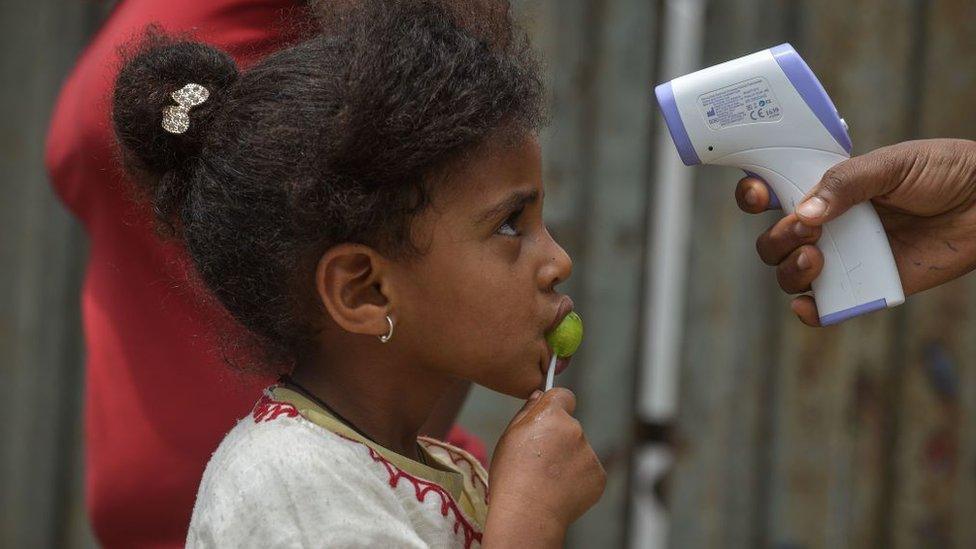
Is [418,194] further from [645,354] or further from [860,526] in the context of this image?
[860,526]

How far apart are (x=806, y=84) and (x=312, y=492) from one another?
32.5 inches

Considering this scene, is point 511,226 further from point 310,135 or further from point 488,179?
point 310,135

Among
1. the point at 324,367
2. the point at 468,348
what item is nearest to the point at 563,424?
the point at 468,348

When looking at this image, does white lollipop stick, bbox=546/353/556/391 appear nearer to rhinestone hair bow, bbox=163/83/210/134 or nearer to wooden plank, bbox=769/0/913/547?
rhinestone hair bow, bbox=163/83/210/134

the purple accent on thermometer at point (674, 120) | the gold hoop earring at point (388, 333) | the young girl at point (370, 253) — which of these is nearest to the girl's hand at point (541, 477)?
the young girl at point (370, 253)

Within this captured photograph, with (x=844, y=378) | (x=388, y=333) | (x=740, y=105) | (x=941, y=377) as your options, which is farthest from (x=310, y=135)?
(x=941, y=377)

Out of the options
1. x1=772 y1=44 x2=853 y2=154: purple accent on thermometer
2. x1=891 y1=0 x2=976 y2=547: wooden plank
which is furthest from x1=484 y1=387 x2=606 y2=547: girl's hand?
x1=891 y1=0 x2=976 y2=547: wooden plank

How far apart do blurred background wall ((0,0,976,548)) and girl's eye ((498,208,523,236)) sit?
155cm

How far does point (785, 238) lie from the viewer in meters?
1.77

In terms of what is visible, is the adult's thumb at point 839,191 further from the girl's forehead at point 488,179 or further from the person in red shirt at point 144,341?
the person in red shirt at point 144,341

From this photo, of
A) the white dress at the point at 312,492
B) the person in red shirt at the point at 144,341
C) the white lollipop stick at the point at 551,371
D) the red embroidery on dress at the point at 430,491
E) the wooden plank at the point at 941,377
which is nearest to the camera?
the white dress at the point at 312,492

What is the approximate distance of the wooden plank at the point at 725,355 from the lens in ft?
10.4

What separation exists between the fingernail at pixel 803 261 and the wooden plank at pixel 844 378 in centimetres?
144

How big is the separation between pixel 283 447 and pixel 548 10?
195 cm
